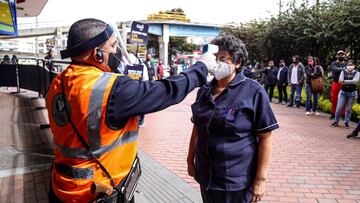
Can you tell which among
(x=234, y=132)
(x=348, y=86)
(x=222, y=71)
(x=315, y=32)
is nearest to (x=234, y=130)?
(x=234, y=132)

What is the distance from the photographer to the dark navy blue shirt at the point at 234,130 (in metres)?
2.19

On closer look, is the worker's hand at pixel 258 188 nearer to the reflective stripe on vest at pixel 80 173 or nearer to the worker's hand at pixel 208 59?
the worker's hand at pixel 208 59

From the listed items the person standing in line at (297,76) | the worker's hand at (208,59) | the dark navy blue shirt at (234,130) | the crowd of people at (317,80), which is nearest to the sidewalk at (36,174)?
the dark navy blue shirt at (234,130)

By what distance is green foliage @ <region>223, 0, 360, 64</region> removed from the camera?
12945mm

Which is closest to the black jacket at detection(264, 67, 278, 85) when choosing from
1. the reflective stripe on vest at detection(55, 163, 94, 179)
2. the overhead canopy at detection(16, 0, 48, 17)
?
the overhead canopy at detection(16, 0, 48, 17)

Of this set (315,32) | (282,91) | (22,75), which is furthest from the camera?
(315,32)

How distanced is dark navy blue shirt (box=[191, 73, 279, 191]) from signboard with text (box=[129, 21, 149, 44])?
6912mm

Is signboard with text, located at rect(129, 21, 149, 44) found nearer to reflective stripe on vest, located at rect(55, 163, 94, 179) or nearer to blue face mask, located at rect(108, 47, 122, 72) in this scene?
blue face mask, located at rect(108, 47, 122, 72)

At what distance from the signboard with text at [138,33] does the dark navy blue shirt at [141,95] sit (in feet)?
24.1

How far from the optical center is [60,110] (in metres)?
1.74

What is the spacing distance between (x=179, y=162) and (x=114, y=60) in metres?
3.68

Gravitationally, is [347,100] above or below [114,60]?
below

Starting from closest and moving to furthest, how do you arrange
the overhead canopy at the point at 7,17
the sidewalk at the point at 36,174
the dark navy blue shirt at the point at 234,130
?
the dark navy blue shirt at the point at 234,130, the sidewalk at the point at 36,174, the overhead canopy at the point at 7,17

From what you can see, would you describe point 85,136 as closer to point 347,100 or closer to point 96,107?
point 96,107
